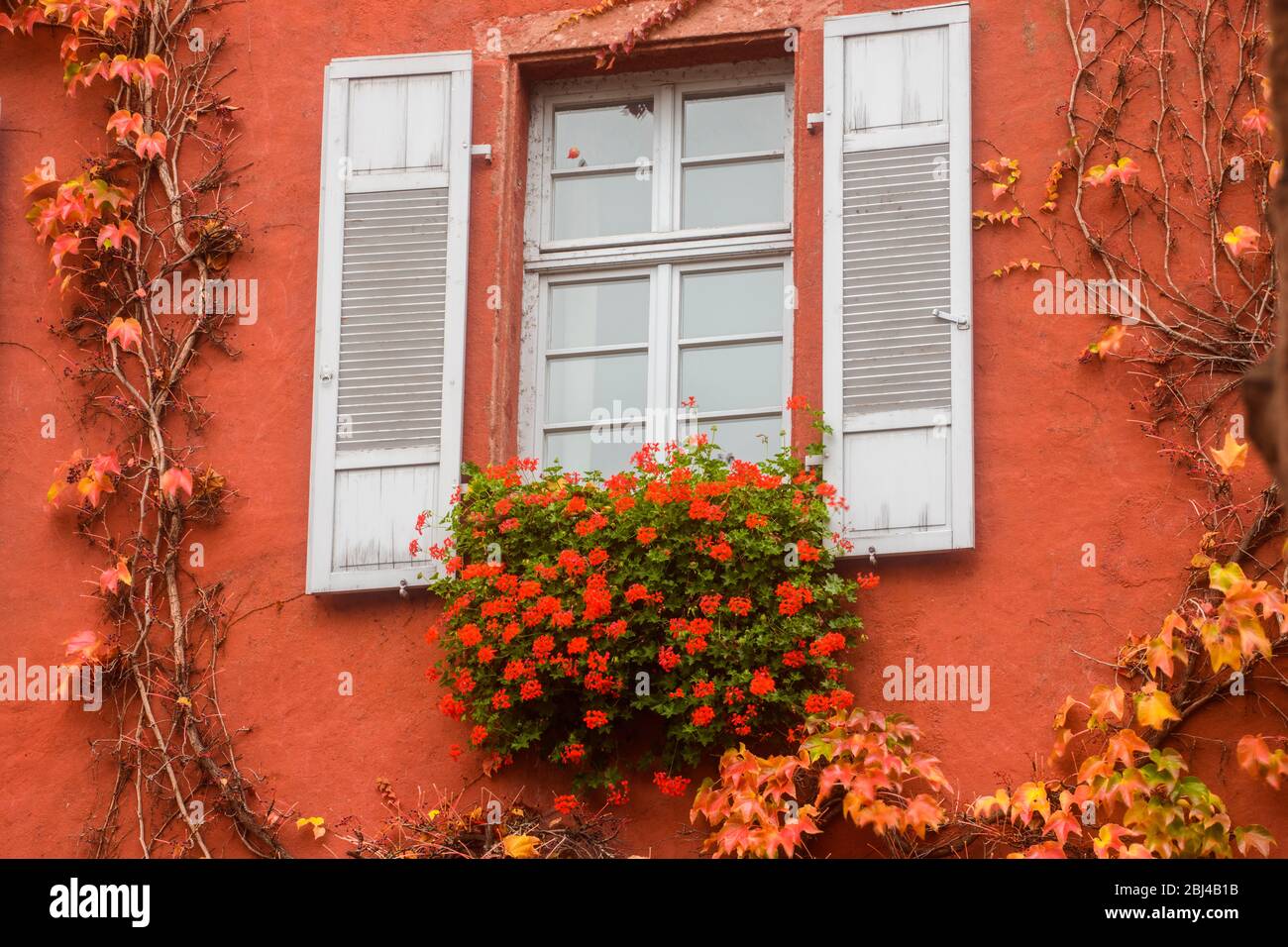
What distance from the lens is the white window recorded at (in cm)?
690

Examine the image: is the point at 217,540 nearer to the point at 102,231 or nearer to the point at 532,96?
the point at 102,231

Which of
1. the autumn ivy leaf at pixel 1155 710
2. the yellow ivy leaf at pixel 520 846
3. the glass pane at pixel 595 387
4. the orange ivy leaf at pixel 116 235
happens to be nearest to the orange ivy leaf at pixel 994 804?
the autumn ivy leaf at pixel 1155 710

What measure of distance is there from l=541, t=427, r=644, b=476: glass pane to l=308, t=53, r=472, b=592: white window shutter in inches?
15.6

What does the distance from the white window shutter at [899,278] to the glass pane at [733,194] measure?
0.41 metres

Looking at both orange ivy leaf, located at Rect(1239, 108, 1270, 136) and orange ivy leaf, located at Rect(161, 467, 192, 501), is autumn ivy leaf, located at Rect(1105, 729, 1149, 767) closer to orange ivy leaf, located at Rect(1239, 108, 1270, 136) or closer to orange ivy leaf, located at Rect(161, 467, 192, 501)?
orange ivy leaf, located at Rect(1239, 108, 1270, 136)

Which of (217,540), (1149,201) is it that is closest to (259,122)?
(217,540)

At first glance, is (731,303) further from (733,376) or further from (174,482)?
(174,482)

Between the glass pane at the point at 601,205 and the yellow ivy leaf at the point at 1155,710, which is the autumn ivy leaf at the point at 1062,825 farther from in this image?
the glass pane at the point at 601,205

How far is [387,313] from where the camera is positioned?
6934 millimetres

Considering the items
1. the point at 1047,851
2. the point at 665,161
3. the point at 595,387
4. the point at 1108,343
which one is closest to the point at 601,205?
the point at 665,161

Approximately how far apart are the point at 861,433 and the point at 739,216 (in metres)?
1.09

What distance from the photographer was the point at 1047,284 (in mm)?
6516
